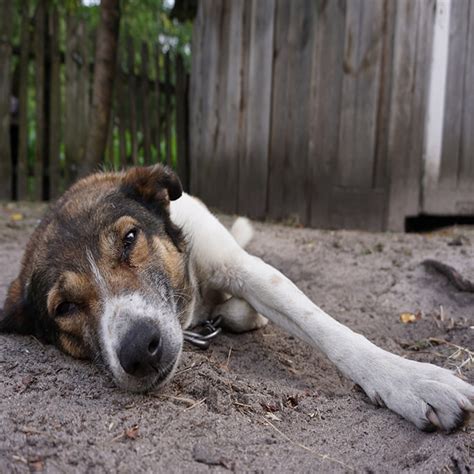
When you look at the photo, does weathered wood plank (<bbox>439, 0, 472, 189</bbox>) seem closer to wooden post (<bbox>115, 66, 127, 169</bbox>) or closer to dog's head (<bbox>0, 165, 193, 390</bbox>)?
dog's head (<bbox>0, 165, 193, 390</bbox>)

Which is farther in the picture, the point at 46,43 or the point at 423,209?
the point at 46,43

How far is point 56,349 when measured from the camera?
105 inches

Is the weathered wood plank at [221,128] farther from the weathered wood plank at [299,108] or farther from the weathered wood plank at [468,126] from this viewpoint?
the weathered wood plank at [468,126]

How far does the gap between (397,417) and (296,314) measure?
2.35 ft

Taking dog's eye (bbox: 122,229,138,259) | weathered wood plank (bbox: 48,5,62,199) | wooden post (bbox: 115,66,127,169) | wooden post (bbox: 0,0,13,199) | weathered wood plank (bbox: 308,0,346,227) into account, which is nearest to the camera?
dog's eye (bbox: 122,229,138,259)

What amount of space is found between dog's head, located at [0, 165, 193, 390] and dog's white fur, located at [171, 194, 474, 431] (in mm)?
195

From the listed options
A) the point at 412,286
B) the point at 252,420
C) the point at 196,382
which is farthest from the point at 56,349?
the point at 412,286

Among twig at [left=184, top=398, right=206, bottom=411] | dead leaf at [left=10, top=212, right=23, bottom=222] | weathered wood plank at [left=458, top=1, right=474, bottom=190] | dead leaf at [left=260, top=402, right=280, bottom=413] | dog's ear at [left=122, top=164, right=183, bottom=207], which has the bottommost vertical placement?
dead leaf at [left=260, top=402, right=280, bottom=413]

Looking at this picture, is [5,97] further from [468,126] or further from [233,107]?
[468,126]

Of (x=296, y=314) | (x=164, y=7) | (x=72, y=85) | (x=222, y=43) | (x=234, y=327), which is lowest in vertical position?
(x=234, y=327)

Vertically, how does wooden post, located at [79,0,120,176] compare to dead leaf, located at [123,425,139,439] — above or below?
above

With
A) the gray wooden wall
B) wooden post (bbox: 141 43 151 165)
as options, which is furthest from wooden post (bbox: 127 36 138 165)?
the gray wooden wall

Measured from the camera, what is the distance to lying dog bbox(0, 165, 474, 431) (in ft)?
7.07

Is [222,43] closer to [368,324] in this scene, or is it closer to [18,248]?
[18,248]
